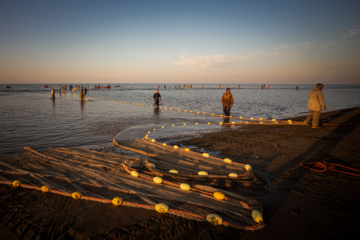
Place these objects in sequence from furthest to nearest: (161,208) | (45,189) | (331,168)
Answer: (331,168), (45,189), (161,208)

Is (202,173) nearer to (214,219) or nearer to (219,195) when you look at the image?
(219,195)

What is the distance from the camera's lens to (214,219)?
8.68ft

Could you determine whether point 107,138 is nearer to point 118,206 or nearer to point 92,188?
point 92,188

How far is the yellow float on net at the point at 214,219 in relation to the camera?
8.62 feet

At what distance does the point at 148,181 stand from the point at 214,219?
5.08 ft

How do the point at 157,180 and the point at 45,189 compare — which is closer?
the point at 45,189

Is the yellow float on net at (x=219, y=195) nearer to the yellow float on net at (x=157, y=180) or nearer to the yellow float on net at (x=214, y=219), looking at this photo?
the yellow float on net at (x=214, y=219)

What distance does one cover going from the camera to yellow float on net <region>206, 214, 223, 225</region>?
2627 millimetres

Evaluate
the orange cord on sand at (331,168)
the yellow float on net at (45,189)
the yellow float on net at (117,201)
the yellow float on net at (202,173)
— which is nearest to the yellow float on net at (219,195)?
the yellow float on net at (202,173)

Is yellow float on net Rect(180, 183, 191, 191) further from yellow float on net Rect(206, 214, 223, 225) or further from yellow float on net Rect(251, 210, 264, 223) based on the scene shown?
yellow float on net Rect(251, 210, 264, 223)

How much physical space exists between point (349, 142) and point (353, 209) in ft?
16.8

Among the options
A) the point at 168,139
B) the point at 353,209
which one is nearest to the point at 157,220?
the point at 353,209

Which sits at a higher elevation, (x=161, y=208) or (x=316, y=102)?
(x=316, y=102)

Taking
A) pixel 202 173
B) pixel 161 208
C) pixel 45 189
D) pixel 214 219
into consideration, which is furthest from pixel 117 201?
pixel 202 173
